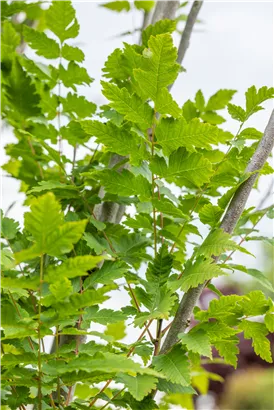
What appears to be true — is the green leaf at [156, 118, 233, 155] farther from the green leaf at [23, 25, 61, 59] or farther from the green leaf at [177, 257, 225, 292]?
the green leaf at [23, 25, 61, 59]

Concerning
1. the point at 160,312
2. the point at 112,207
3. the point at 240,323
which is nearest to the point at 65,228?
the point at 160,312

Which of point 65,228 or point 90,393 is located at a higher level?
point 65,228

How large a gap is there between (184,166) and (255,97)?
11cm

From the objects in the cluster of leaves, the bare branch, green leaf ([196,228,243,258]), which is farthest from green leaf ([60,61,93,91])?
green leaf ([196,228,243,258])

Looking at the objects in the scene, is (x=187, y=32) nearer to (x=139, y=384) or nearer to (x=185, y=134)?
(x=185, y=134)

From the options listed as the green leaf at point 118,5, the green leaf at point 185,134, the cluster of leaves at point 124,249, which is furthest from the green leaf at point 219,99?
the green leaf at point 118,5

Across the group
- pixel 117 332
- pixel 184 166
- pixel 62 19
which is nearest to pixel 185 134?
pixel 184 166

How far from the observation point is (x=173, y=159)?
0.54m

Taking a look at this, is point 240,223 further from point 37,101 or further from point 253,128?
point 37,101

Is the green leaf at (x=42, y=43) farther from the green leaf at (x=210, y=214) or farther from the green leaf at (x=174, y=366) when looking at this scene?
the green leaf at (x=174, y=366)

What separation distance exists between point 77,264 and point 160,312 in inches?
5.5

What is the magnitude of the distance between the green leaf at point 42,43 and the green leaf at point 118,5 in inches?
14.1

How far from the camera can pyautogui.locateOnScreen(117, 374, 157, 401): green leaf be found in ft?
1.47

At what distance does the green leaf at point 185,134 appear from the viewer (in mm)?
520
